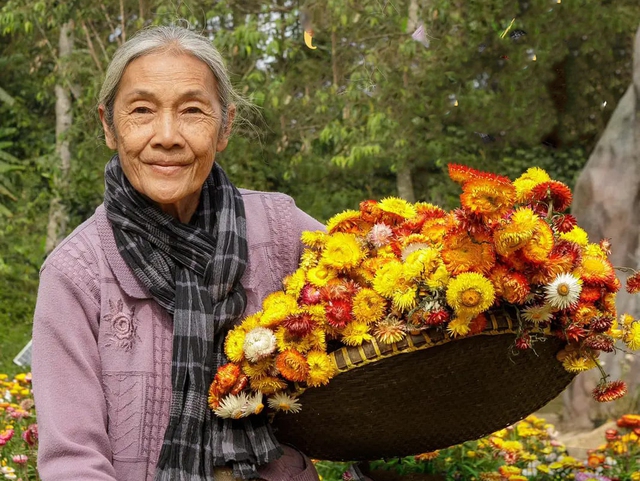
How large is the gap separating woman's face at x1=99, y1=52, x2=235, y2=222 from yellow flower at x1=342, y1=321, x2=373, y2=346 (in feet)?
1.75

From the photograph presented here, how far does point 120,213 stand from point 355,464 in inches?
37.7

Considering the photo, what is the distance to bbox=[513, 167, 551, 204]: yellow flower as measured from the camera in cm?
190

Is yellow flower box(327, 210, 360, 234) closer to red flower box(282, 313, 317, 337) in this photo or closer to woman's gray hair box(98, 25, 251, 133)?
red flower box(282, 313, 317, 337)

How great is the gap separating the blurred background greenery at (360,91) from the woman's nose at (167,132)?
5.28 m

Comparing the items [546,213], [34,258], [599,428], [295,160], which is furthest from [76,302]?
[34,258]

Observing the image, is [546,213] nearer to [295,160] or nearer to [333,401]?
[333,401]

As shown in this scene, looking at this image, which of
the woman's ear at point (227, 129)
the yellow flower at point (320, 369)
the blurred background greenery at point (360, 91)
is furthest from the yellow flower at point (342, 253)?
the blurred background greenery at point (360, 91)

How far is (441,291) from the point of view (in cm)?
179

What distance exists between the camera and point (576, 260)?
1.87m

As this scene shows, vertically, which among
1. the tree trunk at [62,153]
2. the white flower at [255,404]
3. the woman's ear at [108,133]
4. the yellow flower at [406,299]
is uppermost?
the tree trunk at [62,153]

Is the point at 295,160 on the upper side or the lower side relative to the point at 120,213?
upper

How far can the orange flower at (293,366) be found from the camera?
71.5 inches

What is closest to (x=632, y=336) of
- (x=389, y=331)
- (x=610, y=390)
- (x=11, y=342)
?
(x=610, y=390)

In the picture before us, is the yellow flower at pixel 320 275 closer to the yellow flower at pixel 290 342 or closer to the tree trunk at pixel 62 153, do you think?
the yellow flower at pixel 290 342
